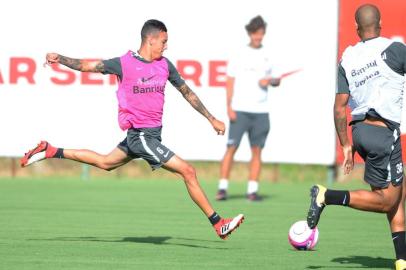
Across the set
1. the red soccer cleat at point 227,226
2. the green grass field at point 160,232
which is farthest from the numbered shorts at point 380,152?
the red soccer cleat at point 227,226

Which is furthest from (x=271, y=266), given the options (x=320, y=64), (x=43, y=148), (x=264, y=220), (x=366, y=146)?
(x=320, y=64)

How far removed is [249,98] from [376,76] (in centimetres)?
854

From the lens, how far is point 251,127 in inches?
696

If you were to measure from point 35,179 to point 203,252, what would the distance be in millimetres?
11023

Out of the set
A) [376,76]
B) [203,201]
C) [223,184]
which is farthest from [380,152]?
[223,184]

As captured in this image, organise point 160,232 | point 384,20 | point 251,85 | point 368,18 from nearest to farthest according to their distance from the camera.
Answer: point 368,18, point 160,232, point 251,85, point 384,20

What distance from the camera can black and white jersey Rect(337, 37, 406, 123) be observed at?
9.04 metres

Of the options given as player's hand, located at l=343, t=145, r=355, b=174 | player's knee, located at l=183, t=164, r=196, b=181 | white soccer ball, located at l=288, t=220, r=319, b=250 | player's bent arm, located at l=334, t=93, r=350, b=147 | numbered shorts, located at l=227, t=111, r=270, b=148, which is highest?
player's bent arm, located at l=334, t=93, r=350, b=147

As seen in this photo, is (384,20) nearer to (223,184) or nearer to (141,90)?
(223,184)

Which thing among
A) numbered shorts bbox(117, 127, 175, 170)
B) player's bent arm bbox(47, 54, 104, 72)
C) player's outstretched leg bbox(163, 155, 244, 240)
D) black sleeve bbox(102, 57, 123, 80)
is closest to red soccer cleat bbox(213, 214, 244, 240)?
player's outstretched leg bbox(163, 155, 244, 240)

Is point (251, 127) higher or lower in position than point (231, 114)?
lower

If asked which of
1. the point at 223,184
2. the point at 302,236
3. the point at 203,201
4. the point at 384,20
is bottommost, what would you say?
the point at 223,184

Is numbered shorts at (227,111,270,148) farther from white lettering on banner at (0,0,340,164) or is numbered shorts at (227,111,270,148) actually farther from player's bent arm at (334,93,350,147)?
player's bent arm at (334,93,350,147)

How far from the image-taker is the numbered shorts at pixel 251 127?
1752 centimetres
